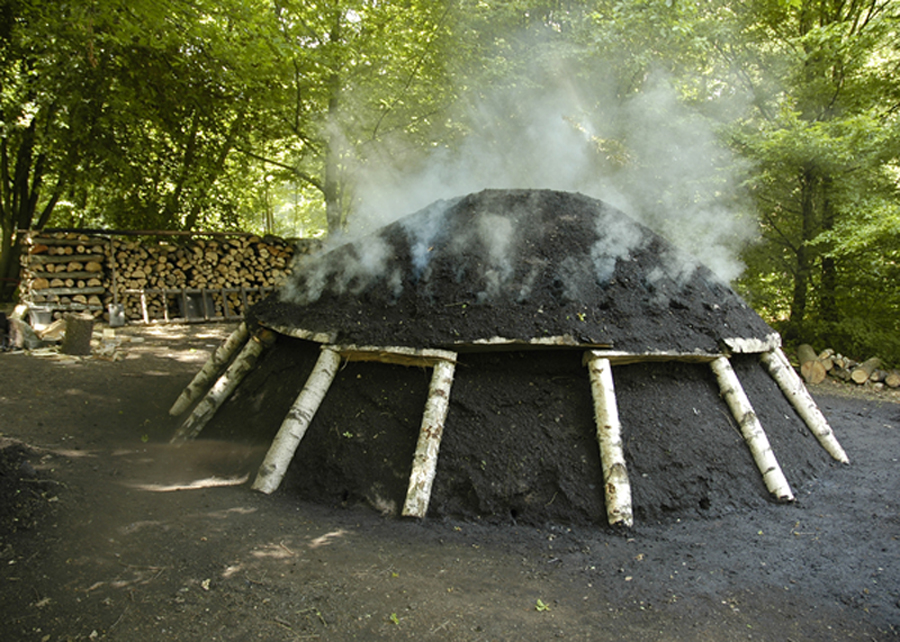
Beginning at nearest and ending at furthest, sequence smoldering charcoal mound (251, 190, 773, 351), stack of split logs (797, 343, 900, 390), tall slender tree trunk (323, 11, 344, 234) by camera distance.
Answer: smoldering charcoal mound (251, 190, 773, 351)
stack of split logs (797, 343, 900, 390)
tall slender tree trunk (323, 11, 344, 234)

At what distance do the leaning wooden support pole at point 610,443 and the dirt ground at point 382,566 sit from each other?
177 mm

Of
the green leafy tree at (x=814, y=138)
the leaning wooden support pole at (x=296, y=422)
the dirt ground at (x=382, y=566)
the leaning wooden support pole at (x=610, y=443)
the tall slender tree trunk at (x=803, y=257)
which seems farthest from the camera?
the tall slender tree trunk at (x=803, y=257)

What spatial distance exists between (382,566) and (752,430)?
327 cm

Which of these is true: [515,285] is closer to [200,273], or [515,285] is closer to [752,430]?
[752,430]

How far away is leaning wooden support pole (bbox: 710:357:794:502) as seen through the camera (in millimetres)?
4551

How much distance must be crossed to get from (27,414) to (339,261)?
3.60 metres

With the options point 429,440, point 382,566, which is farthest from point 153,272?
point 382,566

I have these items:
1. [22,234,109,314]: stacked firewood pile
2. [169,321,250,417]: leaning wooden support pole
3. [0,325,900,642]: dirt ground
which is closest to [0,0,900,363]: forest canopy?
[22,234,109,314]: stacked firewood pile

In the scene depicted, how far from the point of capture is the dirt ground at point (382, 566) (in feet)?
9.55

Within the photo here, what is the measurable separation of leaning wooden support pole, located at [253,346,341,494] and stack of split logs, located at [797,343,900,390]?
30.7ft

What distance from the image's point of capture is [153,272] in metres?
12.0

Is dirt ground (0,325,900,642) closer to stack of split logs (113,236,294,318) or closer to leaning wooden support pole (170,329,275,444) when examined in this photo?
leaning wooden support pole (170,329,275,444)

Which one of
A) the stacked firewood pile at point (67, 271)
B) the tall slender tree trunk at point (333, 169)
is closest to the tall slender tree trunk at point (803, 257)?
the tall slender tree trunk at point (333, 169)

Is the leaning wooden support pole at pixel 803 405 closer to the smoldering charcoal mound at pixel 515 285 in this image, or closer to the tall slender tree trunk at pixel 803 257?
the smoldering charcoal mound at pixel 515 285
